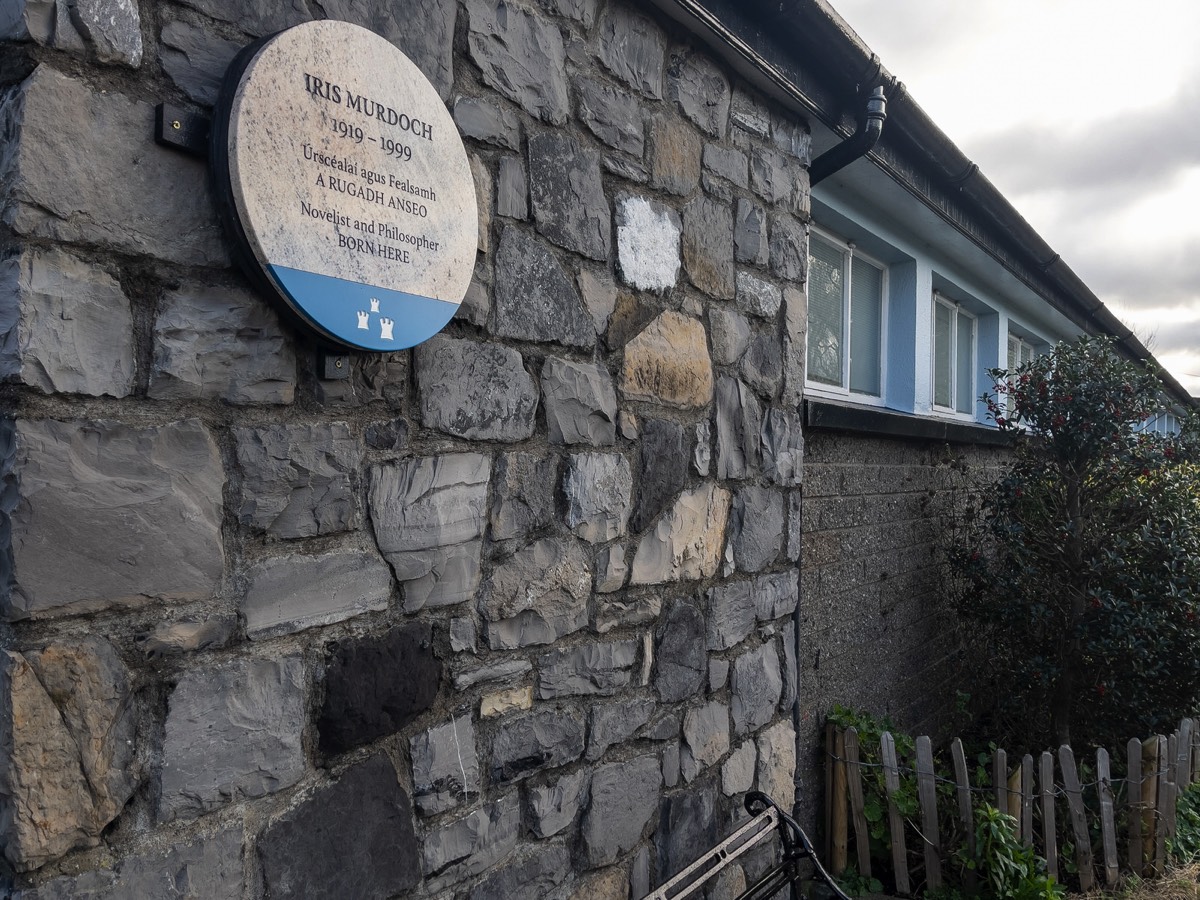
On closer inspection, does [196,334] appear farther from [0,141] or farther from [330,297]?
[0,141]

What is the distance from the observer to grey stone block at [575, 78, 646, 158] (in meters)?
2.15

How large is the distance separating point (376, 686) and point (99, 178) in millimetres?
972

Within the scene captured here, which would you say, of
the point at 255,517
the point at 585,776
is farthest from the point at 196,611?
the point at 585,776

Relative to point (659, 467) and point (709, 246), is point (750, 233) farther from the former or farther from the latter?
point (659, 467)

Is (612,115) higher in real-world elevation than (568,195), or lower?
higher

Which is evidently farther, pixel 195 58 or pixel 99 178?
pixel 195 58

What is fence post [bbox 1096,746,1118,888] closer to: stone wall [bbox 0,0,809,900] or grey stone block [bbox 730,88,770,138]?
stone wall [bbox 0,0,809,900]

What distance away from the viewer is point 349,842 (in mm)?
1587

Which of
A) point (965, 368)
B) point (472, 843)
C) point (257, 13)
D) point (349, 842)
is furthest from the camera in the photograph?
point (965, 368)

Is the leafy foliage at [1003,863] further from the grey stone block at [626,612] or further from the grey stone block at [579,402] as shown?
the grey stone block at [579,402]

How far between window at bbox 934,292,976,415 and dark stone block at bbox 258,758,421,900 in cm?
499

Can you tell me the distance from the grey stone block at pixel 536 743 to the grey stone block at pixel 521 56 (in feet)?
4.56

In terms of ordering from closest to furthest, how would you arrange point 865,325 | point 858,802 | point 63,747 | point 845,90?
1. point 63,747
2. point 845,90
3. point 858,802
4. point 865,325

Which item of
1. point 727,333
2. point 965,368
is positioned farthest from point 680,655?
point 965,368
